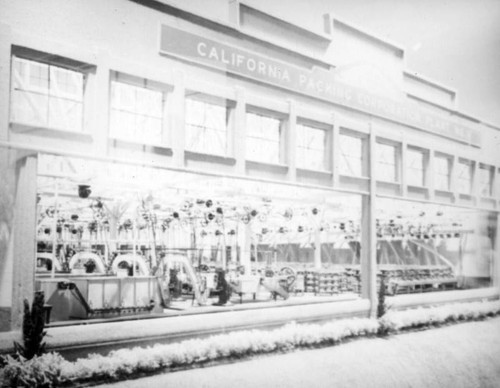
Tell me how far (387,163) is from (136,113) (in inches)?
374

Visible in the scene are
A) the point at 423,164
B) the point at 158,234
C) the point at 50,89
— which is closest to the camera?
the point at 50,89

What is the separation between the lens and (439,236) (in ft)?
87.0

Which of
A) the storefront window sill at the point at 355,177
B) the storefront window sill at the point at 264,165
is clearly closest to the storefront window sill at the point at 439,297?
the storefront window sill at the point at 355,177

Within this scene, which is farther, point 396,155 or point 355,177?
point 396,155

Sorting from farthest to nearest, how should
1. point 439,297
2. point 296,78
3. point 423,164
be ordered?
point 423,164 → point 439,297 → point 296,78

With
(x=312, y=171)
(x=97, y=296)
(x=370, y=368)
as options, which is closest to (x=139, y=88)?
(x=97, y=296)

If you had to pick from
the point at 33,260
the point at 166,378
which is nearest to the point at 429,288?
the point at 166,378

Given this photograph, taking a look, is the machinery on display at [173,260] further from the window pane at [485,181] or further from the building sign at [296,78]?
the building sign at [296,78]

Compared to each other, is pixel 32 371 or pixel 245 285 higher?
pixel 245 285

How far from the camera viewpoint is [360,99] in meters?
13.6

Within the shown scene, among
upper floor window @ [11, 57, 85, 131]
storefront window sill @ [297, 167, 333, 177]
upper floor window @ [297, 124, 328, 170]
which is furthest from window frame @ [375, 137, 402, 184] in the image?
upper floor window @ [11, 57, 85, 131]

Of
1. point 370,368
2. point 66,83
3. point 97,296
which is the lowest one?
point 370,368

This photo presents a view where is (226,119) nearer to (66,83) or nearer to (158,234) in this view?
(66,83)

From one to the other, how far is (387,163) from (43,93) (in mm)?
11582
